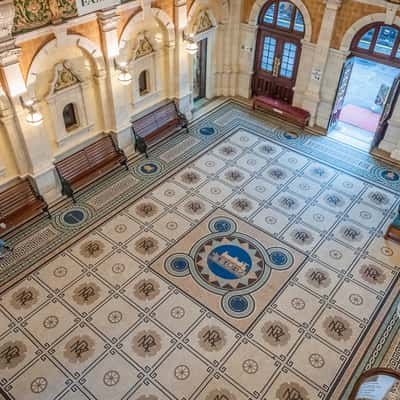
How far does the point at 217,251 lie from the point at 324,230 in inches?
106

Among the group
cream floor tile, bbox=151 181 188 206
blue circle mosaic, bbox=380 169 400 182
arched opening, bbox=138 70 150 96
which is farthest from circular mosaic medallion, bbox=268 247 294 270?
arched opening, bbox=138 70 150 96

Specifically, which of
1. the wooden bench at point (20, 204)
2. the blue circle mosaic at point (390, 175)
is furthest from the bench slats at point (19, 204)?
the blue circle mosaic at point (390, 175)

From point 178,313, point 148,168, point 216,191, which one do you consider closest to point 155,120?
point 148,168

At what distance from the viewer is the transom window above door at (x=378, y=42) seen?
38.0ft

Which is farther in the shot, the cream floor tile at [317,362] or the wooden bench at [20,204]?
the wooden bench at [20,204]

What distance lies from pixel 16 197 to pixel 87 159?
82.0 inches

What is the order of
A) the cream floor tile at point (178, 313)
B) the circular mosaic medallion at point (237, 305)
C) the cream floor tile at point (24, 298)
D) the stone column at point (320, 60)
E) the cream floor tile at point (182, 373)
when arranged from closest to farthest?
the cream floor tile at point (182, 373)
the cream floor tile at point (178, 313)
the cream floor tile at point (24, 298)
the circular mosaic medallion at point (237, 305)
the stone column at point (320, 60)

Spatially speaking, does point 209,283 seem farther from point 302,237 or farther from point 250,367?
point 302,237

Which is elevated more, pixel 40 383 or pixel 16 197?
pixel 16 197

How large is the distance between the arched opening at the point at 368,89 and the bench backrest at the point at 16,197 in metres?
9.11

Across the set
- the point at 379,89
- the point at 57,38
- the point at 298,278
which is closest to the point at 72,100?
the point at 57,38

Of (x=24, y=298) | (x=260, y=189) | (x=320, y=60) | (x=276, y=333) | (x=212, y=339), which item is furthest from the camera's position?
(x=320, y=60)

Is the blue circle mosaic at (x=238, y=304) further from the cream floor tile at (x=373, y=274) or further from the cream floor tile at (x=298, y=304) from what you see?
the cream floor tile at (x=373, y=274)

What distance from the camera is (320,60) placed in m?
12.8
